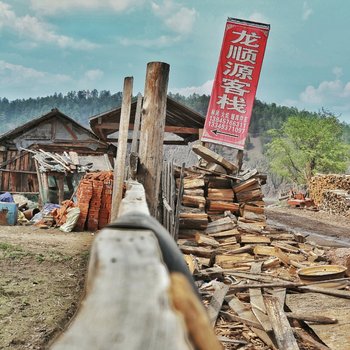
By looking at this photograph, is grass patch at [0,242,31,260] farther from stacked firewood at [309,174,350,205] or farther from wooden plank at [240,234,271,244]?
stacked firewood at [309,174,350,205]

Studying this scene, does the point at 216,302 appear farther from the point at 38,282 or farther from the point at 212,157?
the point at 212,157

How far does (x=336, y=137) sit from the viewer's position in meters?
40.9

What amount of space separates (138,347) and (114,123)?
45.1 ft

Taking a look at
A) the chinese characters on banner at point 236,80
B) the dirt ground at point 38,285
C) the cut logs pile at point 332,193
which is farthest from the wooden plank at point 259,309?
the cut logs pile at point 332,193

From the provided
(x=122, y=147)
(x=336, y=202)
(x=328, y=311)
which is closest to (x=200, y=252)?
(x=328, y=311)

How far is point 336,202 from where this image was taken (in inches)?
848

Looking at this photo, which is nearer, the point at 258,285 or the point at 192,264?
the point at 258,285

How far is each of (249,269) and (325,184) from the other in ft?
66.8

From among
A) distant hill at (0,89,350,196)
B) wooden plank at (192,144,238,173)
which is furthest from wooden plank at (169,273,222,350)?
distant hill at (0,89,350,196)

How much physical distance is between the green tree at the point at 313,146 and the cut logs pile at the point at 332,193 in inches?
423

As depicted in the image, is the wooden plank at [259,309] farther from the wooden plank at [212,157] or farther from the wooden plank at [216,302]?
the wooden plank at [212,157]

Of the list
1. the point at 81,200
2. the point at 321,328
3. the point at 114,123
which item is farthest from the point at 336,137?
the point at 321,328

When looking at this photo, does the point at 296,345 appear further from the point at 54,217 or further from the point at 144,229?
the point at 54,217

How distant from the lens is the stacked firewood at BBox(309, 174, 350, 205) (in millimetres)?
23922
